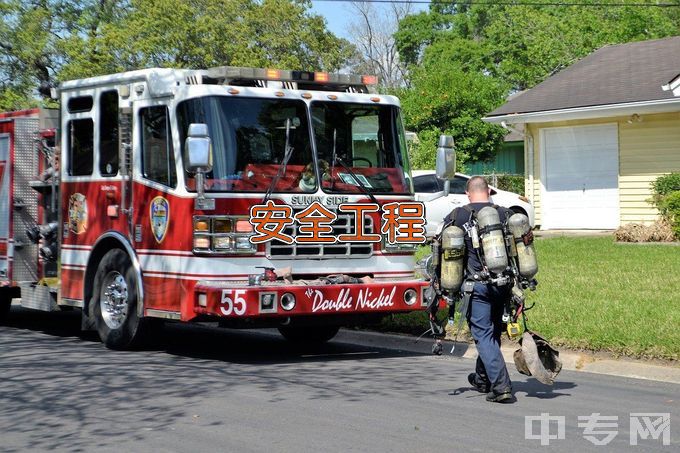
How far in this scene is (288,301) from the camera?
10188 millimetres

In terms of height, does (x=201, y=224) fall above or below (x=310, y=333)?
above

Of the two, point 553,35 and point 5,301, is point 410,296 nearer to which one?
point 5,301

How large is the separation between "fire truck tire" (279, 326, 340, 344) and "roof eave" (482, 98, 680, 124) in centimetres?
1252

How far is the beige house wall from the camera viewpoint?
23.2 m

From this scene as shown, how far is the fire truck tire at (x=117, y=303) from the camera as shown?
11.1 m

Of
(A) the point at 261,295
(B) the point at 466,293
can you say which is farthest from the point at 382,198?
(B) the point at 466,293

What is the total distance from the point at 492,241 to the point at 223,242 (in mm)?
3044

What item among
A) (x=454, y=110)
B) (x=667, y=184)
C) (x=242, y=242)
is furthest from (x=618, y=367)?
(x=454, y=110)

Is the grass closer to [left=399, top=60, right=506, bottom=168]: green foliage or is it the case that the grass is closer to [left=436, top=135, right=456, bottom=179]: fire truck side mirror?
[left=436, top=135, right=456, bottom=179]: fire truck side mirror

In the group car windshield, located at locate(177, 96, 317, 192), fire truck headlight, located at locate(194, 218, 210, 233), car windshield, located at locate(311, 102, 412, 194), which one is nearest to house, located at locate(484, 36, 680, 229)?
car windshield, located at locate(311, 102, 412, 194)

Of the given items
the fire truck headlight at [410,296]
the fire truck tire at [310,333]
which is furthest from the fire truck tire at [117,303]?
the fire truck headlight at [410,296]

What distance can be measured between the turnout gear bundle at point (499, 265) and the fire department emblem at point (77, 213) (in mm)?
4837

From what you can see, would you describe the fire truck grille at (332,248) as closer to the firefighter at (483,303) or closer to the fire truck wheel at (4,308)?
the firefighter at (483,303)

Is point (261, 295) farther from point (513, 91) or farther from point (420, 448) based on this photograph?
point (513, 91)
